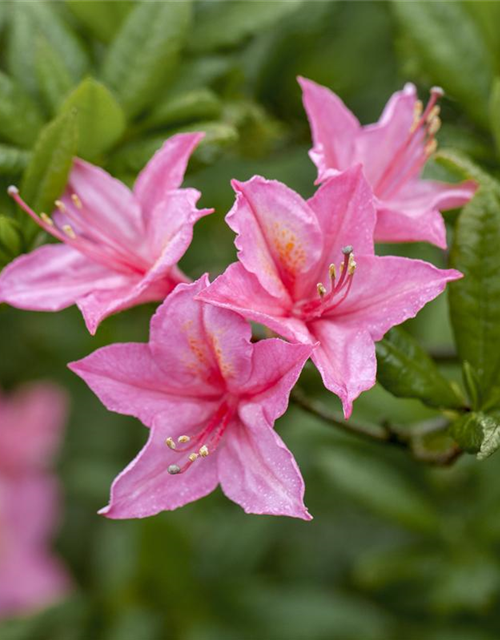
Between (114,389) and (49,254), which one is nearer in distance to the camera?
(114,389)

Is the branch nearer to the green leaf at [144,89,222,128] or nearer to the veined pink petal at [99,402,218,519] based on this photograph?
the veined pink petal at [99,402,218,519]

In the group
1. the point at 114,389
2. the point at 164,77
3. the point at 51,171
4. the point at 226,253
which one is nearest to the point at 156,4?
the point at 164,77

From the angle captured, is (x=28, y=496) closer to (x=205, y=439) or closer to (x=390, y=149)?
(x=205, y=439)

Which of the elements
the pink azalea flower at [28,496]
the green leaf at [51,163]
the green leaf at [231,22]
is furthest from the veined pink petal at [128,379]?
the pink azalea flower at [28,496]

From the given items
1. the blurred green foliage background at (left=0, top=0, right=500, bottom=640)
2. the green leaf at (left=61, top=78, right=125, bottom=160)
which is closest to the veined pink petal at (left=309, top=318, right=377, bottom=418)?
the blurred green foliage background at (left=0, top=0, right=500, bottom=640)

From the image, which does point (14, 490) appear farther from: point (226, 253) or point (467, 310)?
point (467, 310)

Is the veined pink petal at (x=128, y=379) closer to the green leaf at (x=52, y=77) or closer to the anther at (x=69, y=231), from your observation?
the anther at (x=69, y=231)

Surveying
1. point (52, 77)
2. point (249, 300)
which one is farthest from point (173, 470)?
point (52, 77)
